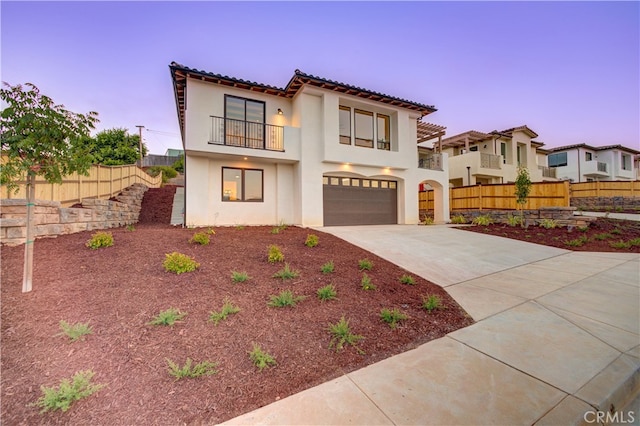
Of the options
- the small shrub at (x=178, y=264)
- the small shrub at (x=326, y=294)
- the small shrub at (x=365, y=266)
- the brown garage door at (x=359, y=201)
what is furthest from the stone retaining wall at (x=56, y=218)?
the brown garage door at (x=359, y=201)

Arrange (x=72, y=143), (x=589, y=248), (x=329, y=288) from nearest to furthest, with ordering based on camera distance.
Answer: (x=72, y=143) → (x=329, y=288) → (x=589, y=248)

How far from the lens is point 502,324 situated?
3576 millimetres

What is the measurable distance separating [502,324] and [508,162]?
2364cm

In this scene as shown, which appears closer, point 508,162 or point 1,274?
point 1,274

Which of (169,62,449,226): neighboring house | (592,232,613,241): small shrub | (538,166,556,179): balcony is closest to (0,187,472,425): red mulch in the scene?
(169,62,449,226): neighboring house

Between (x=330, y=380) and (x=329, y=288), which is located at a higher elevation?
(x=329, y=288)

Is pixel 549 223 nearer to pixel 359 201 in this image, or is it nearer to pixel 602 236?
pixel 602 236

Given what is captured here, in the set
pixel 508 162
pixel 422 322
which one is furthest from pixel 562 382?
pixel 508 162

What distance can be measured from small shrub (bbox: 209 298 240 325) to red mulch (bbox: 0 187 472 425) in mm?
84

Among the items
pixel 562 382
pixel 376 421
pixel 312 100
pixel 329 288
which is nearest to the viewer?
pixel 376 421

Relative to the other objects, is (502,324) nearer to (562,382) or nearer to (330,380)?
(562,382)

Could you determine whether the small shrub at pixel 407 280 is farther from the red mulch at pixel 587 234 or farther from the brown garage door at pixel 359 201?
the red mulch at pixel 587 234

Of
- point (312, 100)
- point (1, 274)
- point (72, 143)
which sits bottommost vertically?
point (1, 274)
